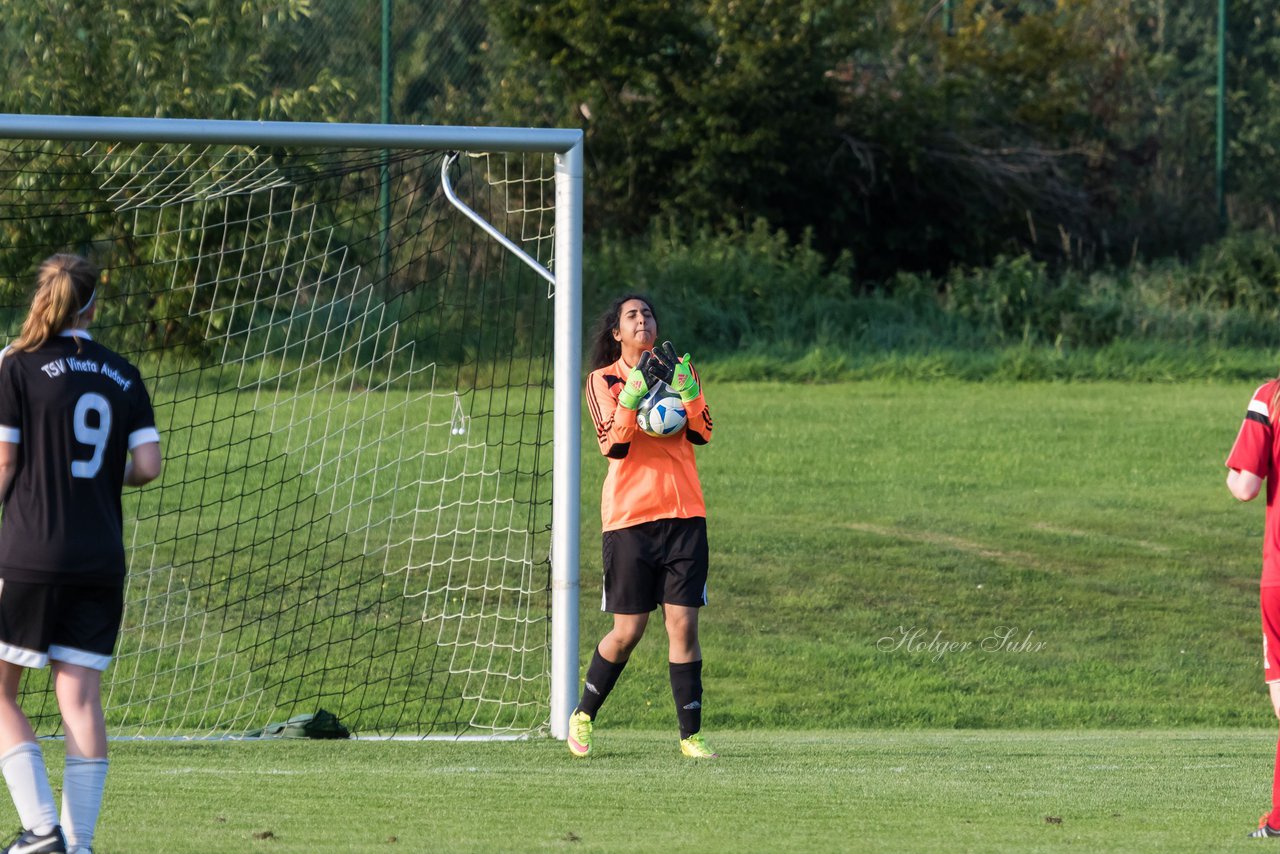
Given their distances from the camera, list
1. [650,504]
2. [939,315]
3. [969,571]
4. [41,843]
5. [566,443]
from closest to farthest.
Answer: [41,843] → [650,504] → [566,443] → [969,571] → [939,315]

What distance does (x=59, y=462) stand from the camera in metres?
4.69

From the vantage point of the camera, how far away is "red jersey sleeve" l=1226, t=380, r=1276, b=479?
5.29 meters

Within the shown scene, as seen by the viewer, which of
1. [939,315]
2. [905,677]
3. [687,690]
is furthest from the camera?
[939,315]

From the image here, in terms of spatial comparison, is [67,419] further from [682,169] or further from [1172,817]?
[682,169]

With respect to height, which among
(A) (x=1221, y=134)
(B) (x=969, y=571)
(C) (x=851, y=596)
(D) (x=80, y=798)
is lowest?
(C) (x=851, y=596)

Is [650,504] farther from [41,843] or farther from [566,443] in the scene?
[41,843]

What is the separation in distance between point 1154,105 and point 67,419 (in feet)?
91.8

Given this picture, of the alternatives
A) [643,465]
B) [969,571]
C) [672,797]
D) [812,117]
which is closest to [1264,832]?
[672,797]

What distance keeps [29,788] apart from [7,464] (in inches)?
33.8

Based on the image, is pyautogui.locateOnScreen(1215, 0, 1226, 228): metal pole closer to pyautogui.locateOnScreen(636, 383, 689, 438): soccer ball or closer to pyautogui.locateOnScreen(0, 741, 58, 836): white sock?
pyautogui.locateOnScreen(636, 383, 689, 438): soccer ball

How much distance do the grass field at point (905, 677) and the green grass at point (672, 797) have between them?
2 centimetres

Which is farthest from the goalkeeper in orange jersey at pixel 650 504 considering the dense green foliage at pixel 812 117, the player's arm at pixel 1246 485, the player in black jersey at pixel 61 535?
the dense green foliage at pixel 812 117

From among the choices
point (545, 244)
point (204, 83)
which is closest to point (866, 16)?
point (545, 244)

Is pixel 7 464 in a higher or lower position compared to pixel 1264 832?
higher
